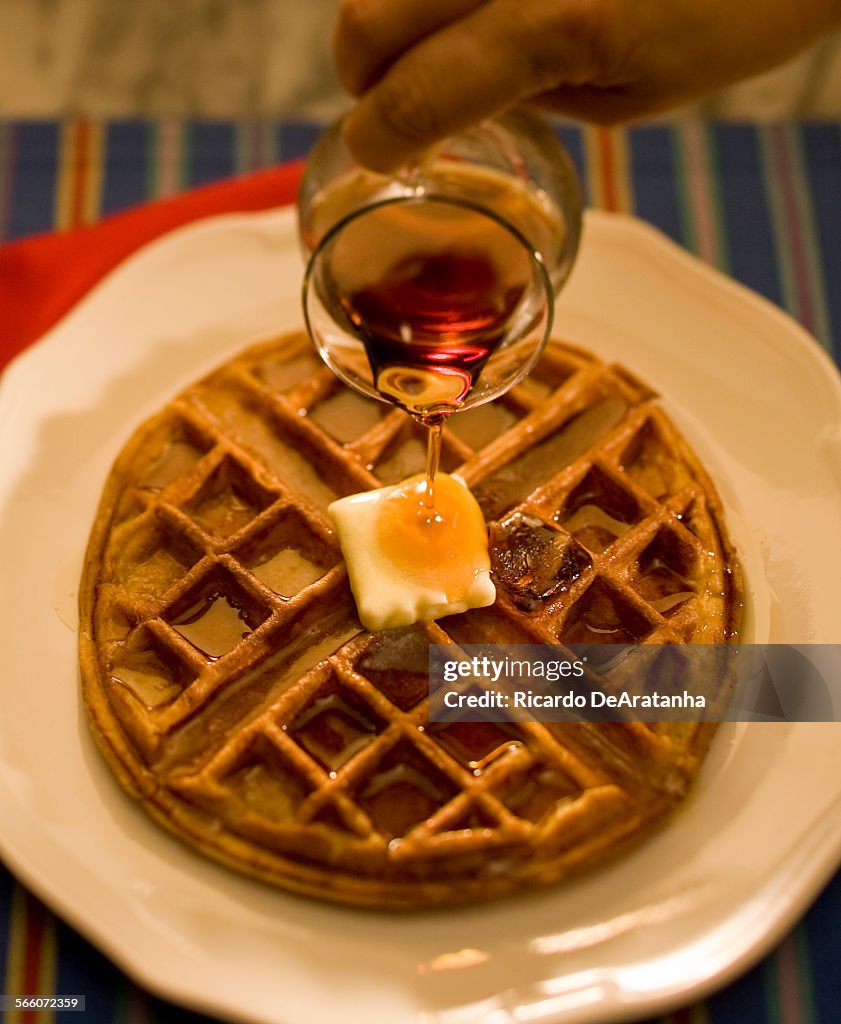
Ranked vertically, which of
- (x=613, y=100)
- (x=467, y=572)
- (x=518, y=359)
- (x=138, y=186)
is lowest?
(x=467, y=572)

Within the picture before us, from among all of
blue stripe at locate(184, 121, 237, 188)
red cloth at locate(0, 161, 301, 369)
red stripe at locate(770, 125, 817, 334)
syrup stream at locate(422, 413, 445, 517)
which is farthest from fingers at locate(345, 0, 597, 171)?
blue stripe at locate(184, 121, 237, 188)

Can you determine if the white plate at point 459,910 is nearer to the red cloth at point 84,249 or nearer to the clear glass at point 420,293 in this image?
the red cloth at point 84,249

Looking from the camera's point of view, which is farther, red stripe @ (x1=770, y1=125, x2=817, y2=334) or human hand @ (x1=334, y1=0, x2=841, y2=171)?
red stripe @ (x1=770, y1=125, x2=817, y2=334)

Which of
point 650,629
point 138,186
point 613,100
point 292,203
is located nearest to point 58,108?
point 138,186

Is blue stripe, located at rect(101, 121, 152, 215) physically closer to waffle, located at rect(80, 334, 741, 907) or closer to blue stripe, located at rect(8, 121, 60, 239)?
blue stripe, located at rect(8, 121, 60, 239)

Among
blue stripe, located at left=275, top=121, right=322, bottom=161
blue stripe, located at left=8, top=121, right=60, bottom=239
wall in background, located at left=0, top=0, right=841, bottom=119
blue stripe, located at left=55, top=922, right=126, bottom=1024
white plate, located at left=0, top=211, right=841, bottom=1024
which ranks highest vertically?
wall in background, located at left=0, top=0, right=841, bottom=119

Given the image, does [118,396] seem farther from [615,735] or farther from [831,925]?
[831,925]

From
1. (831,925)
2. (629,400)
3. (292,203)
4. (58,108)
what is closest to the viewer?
(831,925)

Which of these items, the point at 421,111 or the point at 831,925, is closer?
the point at 421,111
